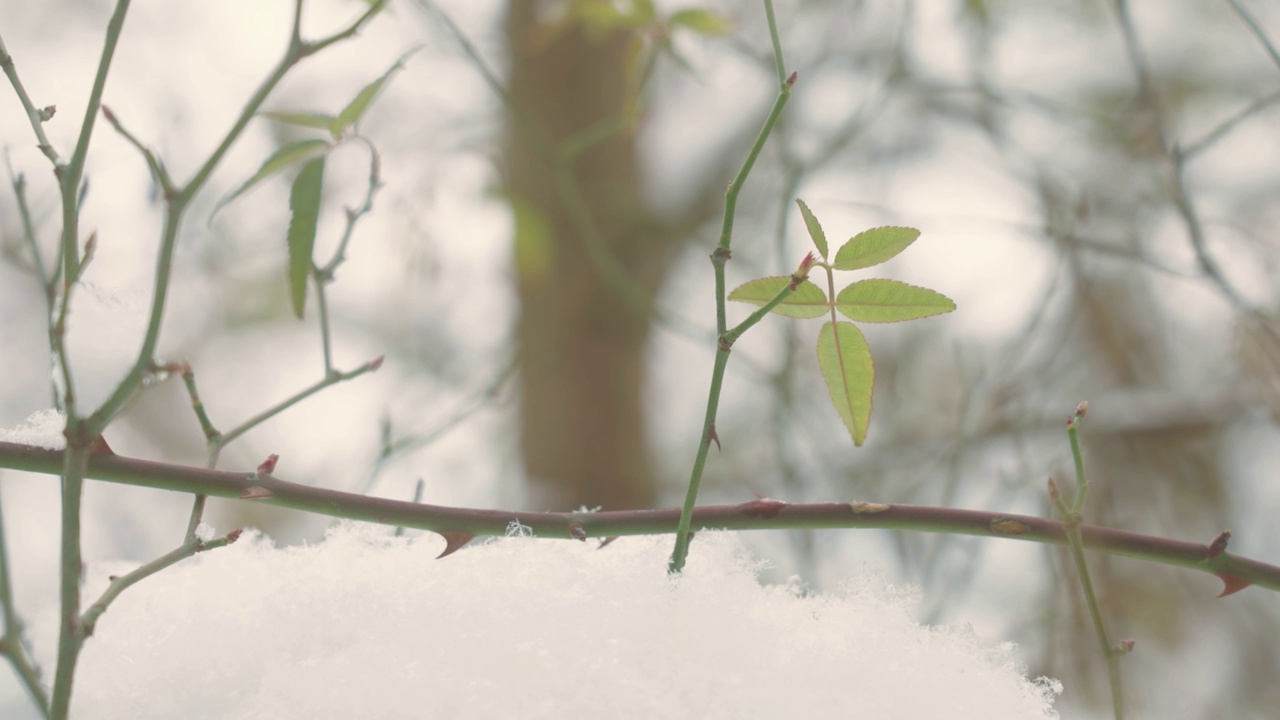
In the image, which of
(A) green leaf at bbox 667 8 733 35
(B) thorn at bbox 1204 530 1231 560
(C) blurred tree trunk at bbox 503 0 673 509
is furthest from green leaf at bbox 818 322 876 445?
(C) blurred tree trunk at bbox 503 0 673 509

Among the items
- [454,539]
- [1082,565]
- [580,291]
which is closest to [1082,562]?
[1082,565]

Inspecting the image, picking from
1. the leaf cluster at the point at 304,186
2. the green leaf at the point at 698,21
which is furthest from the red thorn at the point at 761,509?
the green leaf at the point at 698,21

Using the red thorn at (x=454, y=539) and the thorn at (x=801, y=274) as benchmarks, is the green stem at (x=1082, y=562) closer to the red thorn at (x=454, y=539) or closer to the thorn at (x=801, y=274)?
the thorn at (x=801, y=274)

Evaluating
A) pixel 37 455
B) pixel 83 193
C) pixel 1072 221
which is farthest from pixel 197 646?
pixel 1072 221

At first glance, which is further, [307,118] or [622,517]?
[307,118]

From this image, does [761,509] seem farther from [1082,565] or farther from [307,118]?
[307,118]
